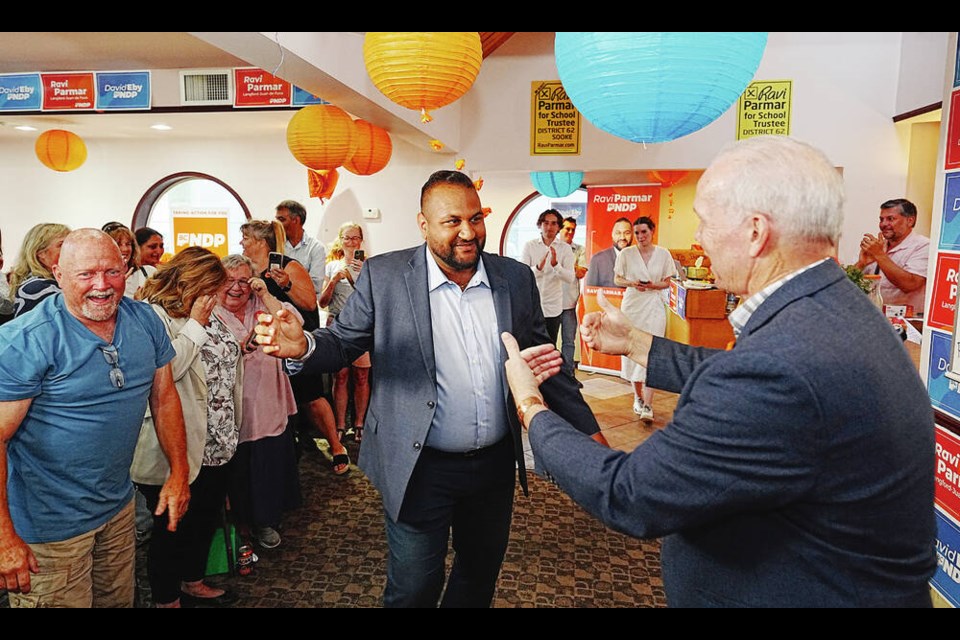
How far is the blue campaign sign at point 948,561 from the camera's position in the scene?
2.21 m

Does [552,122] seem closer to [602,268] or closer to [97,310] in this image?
[602,268]

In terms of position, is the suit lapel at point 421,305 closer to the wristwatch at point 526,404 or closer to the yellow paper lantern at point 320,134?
the wristwatch at point 526,404

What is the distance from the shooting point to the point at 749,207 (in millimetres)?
1104

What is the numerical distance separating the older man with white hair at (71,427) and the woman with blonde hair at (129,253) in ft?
7.40

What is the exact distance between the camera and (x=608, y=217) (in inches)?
320

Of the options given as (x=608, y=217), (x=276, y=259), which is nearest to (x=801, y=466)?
(x=276, y=259)

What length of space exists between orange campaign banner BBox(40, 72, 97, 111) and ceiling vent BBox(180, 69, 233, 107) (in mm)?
1012

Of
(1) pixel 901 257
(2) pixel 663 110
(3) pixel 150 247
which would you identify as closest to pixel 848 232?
(1) pixel 901 257

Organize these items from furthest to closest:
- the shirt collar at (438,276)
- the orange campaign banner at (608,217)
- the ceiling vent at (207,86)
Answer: the orange campaign banner at (608,217)
the ceiling vent at (207,86)
the shirt collar at (438,276)

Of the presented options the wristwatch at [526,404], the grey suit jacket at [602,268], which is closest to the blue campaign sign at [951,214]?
the wristwatch at [526,404]

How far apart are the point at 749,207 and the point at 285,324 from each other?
4.32ft

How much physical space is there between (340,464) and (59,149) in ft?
17.1
